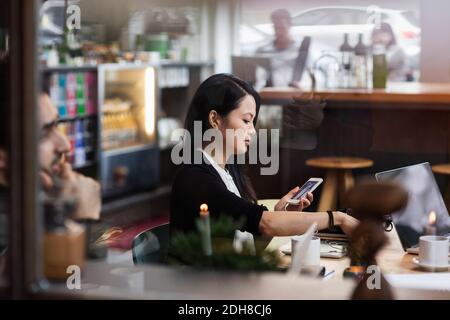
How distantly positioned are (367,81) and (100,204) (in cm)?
175

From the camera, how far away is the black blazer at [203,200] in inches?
84.1

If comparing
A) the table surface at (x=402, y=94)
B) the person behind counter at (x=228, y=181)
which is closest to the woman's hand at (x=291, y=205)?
the person behind counter at (x=228, y=181)

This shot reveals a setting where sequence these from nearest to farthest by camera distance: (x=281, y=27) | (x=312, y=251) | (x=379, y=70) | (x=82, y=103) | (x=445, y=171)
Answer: (x=312, y=251), (x=445, y=171), (x=281, y=27), (x=379, y=70), (x=82, y=103)

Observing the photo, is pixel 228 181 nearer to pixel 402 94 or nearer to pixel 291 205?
pixel 291 205

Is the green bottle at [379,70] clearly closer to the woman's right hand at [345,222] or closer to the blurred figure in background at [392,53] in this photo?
the blurred figure in background at [392,53]

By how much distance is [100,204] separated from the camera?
2.24 meters

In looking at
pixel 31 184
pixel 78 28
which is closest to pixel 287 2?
pixel 78 28

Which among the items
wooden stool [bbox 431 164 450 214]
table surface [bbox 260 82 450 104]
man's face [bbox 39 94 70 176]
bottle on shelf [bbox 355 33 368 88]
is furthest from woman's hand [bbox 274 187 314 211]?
bottle on shelf [bbox 355 33 368 88]

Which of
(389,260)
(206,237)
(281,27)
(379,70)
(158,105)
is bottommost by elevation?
(389,260)

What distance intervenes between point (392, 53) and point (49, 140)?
7.76 ft

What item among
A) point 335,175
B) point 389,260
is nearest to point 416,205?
point 389,260

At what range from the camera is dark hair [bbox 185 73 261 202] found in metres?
2.25

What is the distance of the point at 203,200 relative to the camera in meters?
2.19
